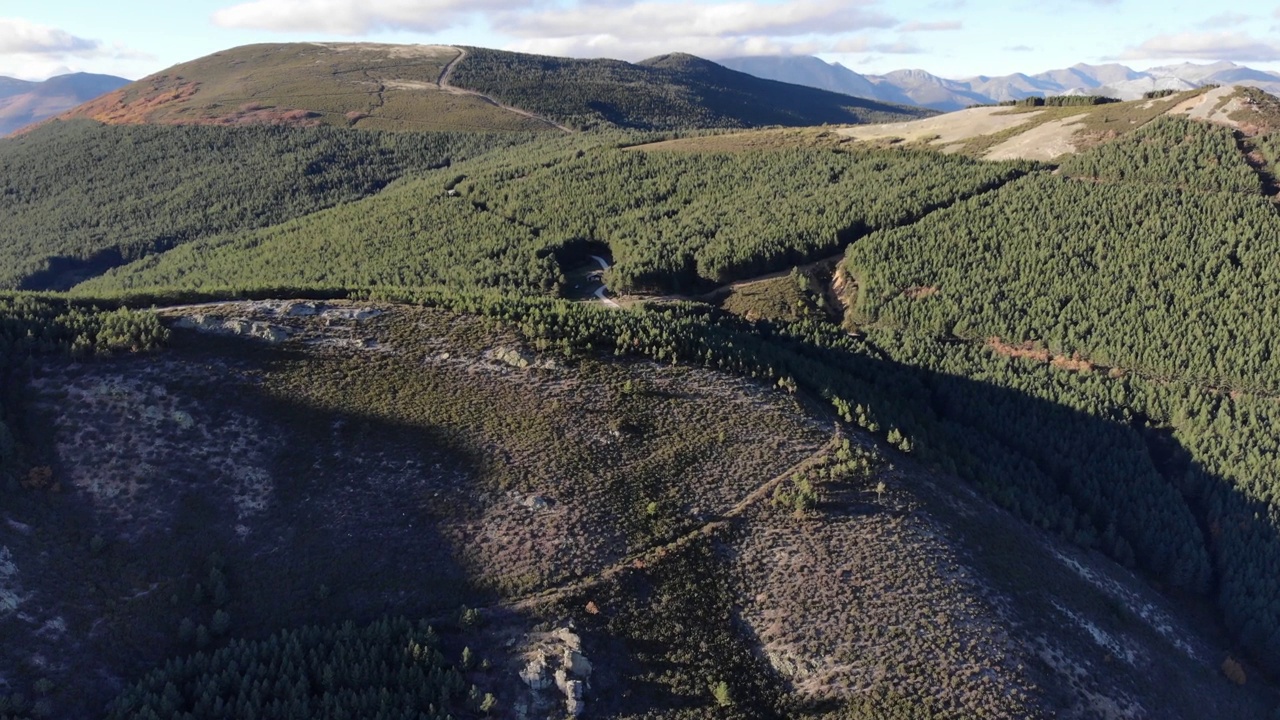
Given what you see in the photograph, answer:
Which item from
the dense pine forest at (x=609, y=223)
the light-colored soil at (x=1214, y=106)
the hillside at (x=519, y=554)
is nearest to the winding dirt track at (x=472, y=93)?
the dense pine forest at (x=609, y=223)

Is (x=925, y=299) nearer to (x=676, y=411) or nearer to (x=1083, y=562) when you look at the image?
(x=1083, y=562)

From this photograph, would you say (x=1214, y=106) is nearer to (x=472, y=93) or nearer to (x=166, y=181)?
(x=166, y=181)

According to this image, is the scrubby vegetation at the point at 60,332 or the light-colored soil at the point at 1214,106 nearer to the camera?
the scrubby vegetation at the point at 60,332

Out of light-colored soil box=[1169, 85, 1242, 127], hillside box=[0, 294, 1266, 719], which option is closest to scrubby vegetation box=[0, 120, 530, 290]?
hillside box=[0, 294, 1266, 719]

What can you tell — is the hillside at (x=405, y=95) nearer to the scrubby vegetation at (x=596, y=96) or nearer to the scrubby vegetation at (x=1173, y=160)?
the scrubby vegetation at (x=596, y=96)

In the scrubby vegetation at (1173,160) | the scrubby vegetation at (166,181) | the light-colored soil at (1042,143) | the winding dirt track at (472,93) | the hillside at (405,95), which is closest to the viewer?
the scrubby vegetation at (1173,160)

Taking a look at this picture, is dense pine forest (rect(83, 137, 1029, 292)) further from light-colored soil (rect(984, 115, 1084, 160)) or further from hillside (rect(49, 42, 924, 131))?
hillside (rect(49, 42, 924, 131))
